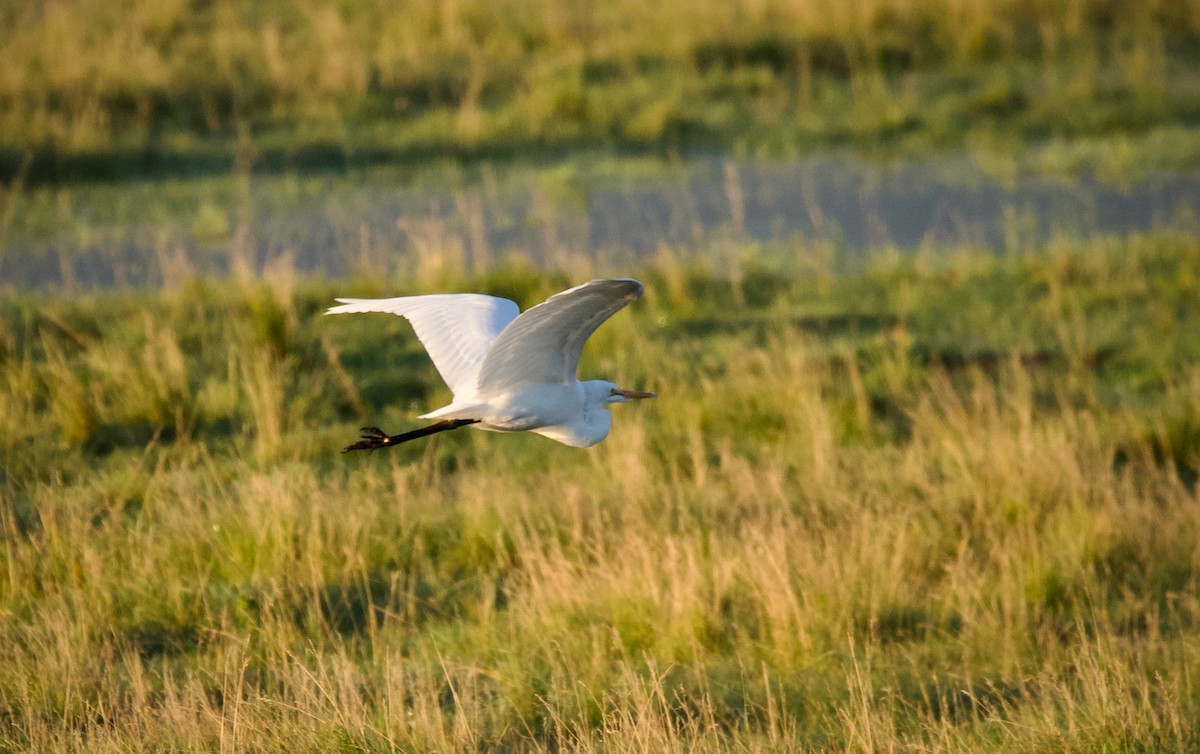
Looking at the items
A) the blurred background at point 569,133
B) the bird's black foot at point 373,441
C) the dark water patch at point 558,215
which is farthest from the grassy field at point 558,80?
the bird's black foot at point 373,441

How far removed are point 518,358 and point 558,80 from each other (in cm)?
1033

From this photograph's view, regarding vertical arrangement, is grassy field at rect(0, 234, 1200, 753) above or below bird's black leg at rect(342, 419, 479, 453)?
below

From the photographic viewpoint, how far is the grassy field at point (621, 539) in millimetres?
4043

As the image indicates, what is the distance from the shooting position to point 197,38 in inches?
599

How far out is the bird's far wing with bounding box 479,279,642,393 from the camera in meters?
3.22

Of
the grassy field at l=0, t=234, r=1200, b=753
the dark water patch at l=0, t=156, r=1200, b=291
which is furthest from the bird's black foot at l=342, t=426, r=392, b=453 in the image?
the dark water patch at l=0, t=156, r=1200, b=291

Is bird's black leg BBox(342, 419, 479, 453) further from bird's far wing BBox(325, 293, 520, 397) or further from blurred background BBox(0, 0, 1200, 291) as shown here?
blurred background BBox(0, 0, 1200, 291)

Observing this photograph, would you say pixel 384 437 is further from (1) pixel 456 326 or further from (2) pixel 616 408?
(2) pixel 616 408

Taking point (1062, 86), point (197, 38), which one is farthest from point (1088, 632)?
point (197, 38)

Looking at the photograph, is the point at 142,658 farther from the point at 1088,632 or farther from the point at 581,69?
the point at 581,69

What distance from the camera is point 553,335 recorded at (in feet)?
Answer: 11.8

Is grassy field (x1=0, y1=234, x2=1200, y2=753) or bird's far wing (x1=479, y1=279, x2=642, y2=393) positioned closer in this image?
bird's far wing (x1=479, y1=279, x2=642, y2=393)

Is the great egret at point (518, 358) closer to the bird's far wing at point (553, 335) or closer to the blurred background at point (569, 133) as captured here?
the bird's far wing at point (553, 335)

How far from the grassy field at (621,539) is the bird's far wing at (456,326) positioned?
32.9 inches
